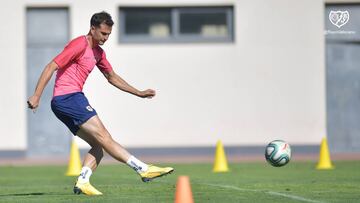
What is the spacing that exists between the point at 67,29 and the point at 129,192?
13.1 m

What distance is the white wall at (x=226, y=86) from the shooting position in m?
24.0

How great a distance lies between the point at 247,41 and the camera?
24.2m

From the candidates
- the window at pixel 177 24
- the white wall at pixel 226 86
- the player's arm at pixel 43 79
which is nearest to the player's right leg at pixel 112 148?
the player's arm at pixel 43 79

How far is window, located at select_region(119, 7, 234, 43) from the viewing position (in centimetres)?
2433

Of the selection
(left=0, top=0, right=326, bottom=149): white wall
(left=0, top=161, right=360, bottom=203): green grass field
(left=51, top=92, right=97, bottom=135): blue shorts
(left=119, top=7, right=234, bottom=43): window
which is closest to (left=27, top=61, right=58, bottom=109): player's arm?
(left=51, top=92, right=97, bottom=135): blue shorts

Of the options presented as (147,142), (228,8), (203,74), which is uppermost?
(228,8)

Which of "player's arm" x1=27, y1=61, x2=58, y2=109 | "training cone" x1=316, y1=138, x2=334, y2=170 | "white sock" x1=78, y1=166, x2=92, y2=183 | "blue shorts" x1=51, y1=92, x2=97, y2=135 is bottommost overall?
"training cone" x1=316, y1=138, x2=334, y2=170

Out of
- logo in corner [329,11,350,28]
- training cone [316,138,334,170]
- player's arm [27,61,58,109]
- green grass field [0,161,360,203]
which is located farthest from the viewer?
logo in corner [329,11,350,28]

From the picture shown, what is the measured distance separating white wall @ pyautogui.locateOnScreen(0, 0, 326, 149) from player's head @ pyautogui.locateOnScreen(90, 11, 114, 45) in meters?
12.6

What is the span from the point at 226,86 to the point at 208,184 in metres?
10.9

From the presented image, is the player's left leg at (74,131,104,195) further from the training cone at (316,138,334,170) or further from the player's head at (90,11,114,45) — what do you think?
the training cone at (316,138,334,170)

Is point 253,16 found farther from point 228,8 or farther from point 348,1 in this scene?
point 348,1

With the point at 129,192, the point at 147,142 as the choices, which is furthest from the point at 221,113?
the point at 129,192

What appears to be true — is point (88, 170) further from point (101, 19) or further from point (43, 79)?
point (101, 19)
